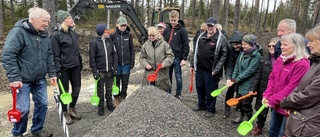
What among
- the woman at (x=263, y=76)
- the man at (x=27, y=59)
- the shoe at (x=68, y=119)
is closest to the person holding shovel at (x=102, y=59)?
the shoe at (x=68, y=119)

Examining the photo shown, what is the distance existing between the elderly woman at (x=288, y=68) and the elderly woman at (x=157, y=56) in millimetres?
1750

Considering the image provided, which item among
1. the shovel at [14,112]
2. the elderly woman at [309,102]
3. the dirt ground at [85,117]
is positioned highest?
the elderly woman at [309,102]

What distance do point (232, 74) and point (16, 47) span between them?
3.03m

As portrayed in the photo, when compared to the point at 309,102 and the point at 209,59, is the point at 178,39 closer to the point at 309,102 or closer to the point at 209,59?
the point at 209,59

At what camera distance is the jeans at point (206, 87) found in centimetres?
405

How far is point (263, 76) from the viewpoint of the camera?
3361 mm

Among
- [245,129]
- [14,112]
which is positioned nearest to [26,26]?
[14,112]

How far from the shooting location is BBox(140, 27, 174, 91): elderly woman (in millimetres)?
4008

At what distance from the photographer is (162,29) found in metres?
4.53

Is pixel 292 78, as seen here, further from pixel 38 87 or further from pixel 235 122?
pixel 38 87

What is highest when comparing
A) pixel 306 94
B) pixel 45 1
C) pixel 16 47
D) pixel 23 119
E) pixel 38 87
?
pixel 45 1

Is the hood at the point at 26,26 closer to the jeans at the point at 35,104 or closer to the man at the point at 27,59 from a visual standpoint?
the man at the point at 27,59

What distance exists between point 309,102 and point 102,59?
10.2 ft

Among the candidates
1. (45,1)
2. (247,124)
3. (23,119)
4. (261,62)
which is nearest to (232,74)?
(261,62)
